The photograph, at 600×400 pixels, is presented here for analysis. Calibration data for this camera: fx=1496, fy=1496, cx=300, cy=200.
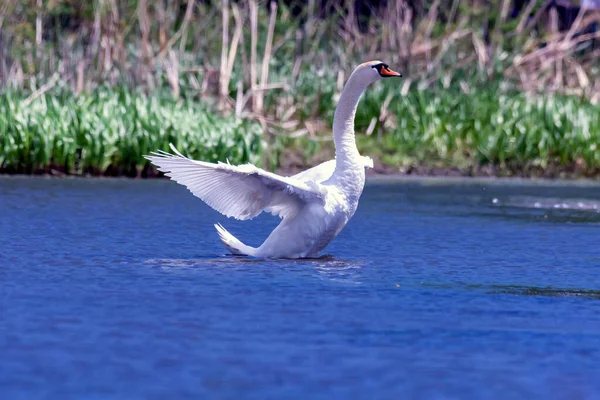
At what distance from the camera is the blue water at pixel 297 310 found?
20.0ft

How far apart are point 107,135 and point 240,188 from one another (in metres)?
9.83

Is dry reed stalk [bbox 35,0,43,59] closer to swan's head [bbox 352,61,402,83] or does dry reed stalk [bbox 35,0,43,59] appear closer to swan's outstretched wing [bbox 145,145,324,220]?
swan's head [bbox 352,61,402,83]

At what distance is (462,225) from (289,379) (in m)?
7.99

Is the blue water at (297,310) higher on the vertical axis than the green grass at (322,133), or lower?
lower

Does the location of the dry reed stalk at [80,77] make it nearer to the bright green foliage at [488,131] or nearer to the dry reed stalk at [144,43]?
the dry reed stalk at [144,43]

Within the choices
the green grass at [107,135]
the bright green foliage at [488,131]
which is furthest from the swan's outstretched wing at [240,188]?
the bright green foliage at [488,131]

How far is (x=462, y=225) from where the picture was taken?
1392 cm

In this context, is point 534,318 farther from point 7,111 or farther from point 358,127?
point 358,127

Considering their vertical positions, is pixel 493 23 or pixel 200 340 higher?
pixel 493 23

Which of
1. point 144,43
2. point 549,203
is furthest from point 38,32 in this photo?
point 549,203

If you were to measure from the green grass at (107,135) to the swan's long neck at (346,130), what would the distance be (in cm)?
904

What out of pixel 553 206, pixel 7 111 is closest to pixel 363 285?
pixel 553 206

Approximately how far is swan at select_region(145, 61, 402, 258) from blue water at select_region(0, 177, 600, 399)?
0.21 metres

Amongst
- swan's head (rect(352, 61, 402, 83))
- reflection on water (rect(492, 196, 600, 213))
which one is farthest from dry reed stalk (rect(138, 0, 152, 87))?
swan's head (rect(352, 61, 402, 83))
